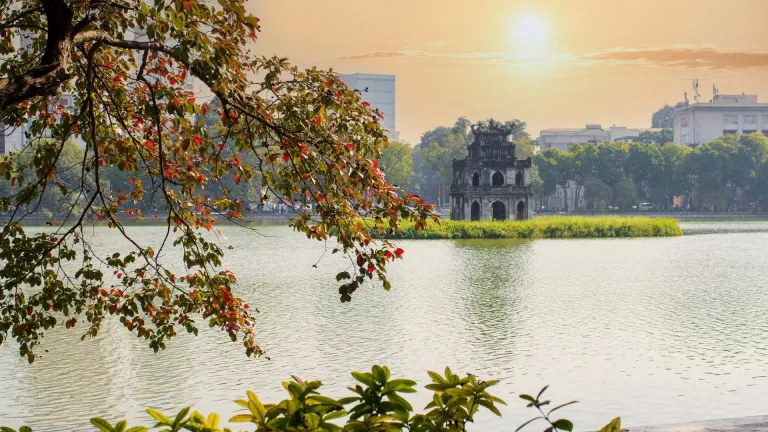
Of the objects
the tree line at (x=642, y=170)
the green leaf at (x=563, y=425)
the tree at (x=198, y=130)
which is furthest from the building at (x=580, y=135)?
the green leaf at (x=563, y=425)

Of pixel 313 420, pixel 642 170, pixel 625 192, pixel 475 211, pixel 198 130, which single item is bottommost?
pixel 313 420

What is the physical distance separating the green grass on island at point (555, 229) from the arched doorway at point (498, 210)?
3.94m

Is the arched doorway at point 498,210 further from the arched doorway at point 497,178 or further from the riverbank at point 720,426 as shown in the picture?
the riverbank at point 720,426

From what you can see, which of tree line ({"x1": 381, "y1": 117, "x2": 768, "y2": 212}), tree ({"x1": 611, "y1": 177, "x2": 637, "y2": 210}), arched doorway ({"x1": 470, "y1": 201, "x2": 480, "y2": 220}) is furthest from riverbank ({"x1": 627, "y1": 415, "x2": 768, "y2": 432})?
tree ({"x1": 611, "y1": 177, "x2": 637, "y2": 210})

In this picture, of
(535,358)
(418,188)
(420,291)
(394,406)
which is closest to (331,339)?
(535,358)

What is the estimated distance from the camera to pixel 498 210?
60.2 metres

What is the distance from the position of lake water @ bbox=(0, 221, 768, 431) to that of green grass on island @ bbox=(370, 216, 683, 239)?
852 inches

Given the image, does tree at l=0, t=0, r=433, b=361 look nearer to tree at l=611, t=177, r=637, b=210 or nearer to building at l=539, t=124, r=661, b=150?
tree at l=611, t=177, r=637, b=210

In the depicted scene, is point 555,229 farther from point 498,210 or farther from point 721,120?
point 721,120

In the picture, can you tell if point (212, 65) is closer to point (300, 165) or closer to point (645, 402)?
point (300, 165)

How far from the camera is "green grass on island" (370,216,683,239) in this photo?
5241cm

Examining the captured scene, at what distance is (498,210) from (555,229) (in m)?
6.69

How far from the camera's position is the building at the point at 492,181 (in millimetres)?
59812

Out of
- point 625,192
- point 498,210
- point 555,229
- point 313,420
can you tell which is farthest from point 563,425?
point 625,192
